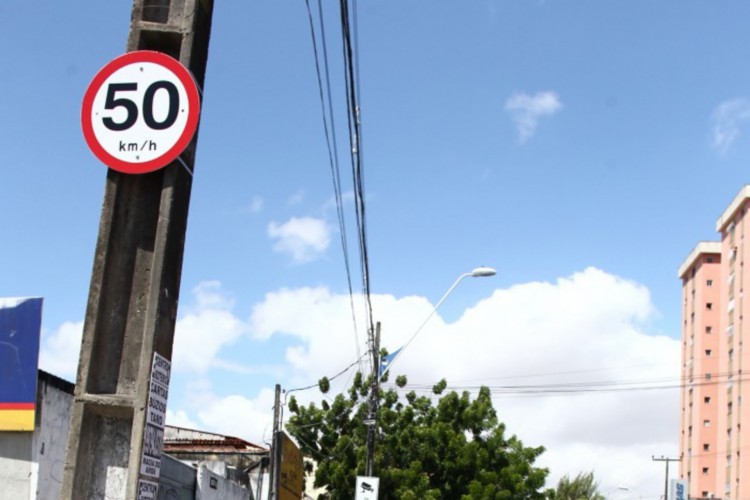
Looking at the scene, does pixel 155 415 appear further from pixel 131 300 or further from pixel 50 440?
pixel 50 440

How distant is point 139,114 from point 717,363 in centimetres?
8730

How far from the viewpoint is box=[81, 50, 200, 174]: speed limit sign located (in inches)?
252

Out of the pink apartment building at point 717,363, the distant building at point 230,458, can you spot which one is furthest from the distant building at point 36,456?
the pink apartment building at point 717,363

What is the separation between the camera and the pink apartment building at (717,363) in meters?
78.2

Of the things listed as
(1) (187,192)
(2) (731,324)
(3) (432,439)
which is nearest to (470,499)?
(3) (432,439)

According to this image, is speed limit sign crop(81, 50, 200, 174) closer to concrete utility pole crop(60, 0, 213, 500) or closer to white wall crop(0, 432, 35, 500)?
concrete utility pole crop(60, 0, 213, 500)

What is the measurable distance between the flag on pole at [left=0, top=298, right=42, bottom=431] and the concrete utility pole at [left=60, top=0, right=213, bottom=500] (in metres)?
7.22

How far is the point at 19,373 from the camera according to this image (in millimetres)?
12977

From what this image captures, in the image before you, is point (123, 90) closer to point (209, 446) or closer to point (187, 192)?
point (187, 192)

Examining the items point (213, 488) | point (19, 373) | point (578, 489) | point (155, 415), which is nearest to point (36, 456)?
point (19, 373)

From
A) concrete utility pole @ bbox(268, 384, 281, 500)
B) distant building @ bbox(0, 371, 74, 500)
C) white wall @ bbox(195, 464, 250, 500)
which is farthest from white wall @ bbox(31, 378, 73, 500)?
concrete utility pole @ bbox(268, 384, 281, 500)

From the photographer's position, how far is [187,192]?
671 cm

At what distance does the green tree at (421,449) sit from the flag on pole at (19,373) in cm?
2297

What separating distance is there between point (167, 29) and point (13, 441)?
8.25m
